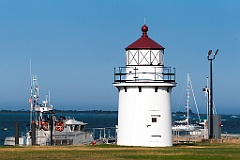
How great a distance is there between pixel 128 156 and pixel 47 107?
34.4 meters

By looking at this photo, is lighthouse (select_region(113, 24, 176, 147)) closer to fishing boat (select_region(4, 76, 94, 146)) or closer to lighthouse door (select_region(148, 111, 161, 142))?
lighthouse door (select_region(148, 111, 161, 142))

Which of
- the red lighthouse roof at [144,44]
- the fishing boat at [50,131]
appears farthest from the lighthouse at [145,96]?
the fishing boat at [50,131]

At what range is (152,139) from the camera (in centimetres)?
4438

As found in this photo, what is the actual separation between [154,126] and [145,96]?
192cm

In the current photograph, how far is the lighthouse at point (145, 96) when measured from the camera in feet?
145

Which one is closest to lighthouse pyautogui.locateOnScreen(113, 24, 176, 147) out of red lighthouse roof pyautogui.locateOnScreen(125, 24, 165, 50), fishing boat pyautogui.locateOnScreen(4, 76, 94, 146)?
red lighthouse roof pyautogui.locateOnScreen(125, 24, 165, 50)

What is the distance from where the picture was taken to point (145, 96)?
44094mm

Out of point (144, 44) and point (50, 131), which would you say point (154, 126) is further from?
point (50, 131)

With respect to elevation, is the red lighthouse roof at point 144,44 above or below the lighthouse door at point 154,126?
above

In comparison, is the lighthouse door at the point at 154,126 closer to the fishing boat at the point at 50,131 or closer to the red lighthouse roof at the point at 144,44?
the red lighthouse roof at the point at 144,44

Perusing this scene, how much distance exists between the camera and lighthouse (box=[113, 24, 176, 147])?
4412 centimetres

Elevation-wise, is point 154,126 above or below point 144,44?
below

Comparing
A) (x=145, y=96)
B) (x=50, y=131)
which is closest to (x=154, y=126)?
(x=145, y=96)

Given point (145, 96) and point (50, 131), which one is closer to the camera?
point (145, 96)
